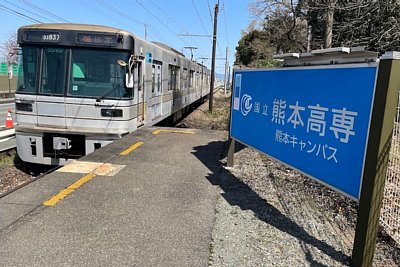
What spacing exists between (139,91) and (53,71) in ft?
6.69

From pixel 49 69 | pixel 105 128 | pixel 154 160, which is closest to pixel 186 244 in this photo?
pixel 154 160

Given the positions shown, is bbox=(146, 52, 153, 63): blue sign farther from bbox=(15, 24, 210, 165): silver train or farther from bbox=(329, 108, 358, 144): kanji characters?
bbox=(329, 108, 358, 144): kanji characters

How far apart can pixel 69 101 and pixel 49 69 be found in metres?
0.78

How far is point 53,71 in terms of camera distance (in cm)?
733

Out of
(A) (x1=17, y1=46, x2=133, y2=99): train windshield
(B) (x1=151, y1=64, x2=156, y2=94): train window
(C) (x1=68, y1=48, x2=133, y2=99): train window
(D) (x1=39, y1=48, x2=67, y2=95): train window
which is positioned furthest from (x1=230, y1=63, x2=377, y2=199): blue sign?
(B) (x1=151, y1=64, x2=156, y2=94): train window

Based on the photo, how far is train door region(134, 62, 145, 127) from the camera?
8.16 m

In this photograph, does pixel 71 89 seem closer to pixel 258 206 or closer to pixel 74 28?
pixel 74 28

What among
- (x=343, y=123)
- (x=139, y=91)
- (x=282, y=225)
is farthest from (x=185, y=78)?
(x=343, y=123)

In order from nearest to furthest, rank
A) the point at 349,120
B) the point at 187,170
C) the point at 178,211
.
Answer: the point at 349,120, the point at 178,211, the point at 187,170

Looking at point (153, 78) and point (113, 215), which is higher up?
point (153, 78)

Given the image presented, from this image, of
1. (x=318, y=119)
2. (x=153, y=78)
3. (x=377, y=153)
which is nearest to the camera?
(x=377, y=153)

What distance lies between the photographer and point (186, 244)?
329 centimetres

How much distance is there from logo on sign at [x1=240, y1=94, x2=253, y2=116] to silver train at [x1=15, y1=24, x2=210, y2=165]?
9.46 ft

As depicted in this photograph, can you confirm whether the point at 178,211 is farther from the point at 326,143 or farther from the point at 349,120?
the point at 349,120
